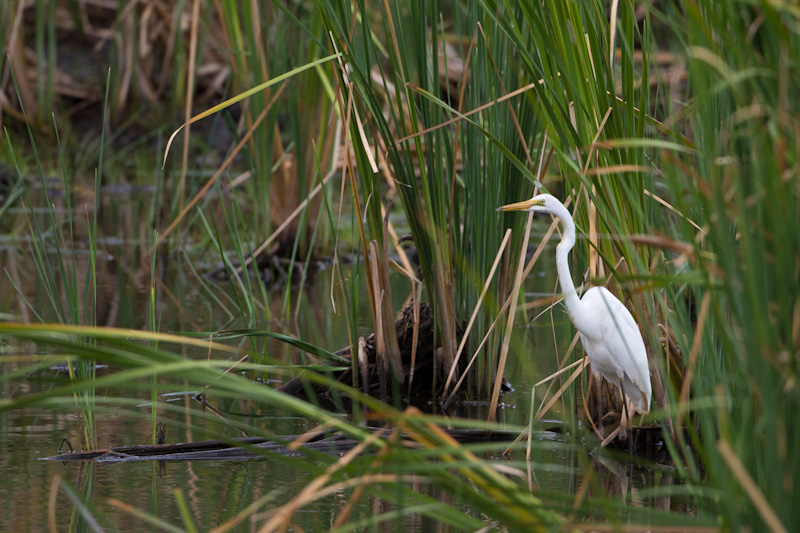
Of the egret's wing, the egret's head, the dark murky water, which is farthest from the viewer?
the egret's head

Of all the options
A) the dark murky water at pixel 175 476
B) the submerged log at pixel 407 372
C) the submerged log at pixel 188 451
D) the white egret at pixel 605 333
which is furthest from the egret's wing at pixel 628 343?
the submerged log at pixel 407 372

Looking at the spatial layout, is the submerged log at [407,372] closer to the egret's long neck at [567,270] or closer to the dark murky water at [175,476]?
the dark murky water at [175,476]

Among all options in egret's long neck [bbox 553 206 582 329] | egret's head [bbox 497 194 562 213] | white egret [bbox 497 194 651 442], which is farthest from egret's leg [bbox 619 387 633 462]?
egret's head [bbox 497 194 562 213]

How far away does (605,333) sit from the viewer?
250cm

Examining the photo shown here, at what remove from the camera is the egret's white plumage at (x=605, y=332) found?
2.51m

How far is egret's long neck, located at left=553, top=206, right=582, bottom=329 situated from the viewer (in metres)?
2.57

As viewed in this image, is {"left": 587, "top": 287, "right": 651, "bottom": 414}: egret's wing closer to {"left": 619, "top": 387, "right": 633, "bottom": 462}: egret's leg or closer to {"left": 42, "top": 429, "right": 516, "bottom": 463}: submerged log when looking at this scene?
{"left": 619, "top": 387, "right": 633, "bottom": 462}: egret's leg

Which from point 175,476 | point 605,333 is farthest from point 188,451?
point 605,333

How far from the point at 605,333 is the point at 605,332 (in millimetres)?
12

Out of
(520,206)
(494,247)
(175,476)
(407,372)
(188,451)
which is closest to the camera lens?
(175,476)

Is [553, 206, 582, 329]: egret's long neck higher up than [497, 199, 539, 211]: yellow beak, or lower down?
lower down

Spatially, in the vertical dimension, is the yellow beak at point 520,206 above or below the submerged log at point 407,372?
above

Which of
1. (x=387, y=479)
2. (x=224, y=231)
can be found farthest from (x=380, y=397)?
(x=224, y=231)

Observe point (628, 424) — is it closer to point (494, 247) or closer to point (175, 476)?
point (494, 247)
